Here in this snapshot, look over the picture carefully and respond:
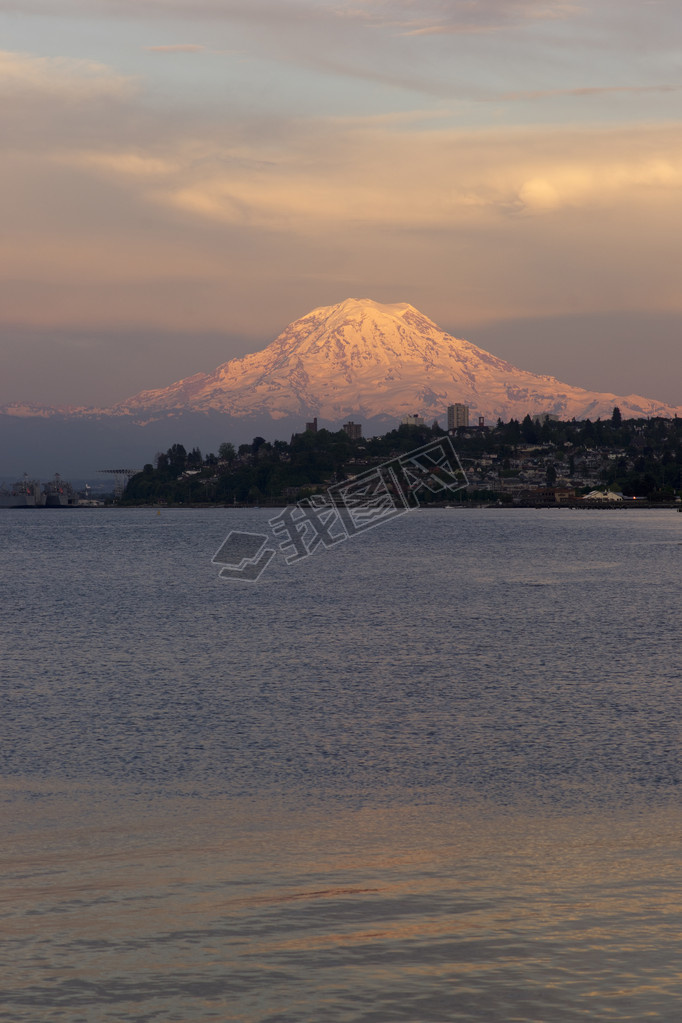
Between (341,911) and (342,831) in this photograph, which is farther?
(342,831)

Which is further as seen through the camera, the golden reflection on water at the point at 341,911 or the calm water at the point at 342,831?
the calm water at the point at 342,831

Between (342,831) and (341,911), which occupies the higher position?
(341,911)

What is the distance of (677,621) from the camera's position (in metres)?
55.5

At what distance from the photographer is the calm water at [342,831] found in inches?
447

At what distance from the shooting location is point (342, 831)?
1791 centimetres

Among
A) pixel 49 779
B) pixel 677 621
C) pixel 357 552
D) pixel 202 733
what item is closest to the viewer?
pixel 49 779

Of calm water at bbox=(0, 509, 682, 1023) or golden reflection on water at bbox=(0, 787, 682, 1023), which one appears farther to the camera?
calm water at bbox=(0, 509, 682, 1023)

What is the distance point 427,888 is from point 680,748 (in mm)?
11545

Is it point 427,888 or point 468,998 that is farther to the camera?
point 427,888

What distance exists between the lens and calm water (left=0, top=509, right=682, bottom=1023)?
37.2 ft

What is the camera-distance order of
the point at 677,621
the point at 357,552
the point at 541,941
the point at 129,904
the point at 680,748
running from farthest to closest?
1. the point at 357,552
2. the point at 677,621
3. the point at 680,748
4. the point at 129,904
5. the point at 541,941

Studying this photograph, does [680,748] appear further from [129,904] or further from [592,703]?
[129,904]

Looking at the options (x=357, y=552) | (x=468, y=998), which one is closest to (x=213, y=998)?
(x=468, y=998)

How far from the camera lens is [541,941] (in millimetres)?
12406
